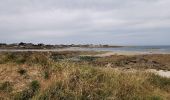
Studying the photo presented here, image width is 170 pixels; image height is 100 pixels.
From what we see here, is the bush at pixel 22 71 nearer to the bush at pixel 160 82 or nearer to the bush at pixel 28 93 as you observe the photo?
the bush at pixel 28 93

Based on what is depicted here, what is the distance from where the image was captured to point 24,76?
39.9 feet

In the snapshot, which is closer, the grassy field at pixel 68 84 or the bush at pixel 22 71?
the grassy field at pixel 68 84

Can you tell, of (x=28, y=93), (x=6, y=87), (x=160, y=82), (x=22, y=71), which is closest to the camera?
(x=28, y=93)

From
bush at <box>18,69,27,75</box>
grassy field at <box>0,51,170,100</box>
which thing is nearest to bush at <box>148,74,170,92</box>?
grassy field at <box>0,51,170,100</box>

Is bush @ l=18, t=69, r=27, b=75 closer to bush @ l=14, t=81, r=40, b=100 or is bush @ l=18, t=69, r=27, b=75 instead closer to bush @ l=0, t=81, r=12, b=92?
bush @ l=0, t=81, r=12, b=92

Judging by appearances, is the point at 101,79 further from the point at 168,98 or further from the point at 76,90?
the point at 168,98

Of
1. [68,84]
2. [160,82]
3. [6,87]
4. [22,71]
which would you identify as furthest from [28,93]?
[160,82]

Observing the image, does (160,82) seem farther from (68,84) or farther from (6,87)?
(6,87)

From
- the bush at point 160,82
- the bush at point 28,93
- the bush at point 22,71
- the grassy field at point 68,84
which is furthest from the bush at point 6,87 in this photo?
the bush at point 160,82

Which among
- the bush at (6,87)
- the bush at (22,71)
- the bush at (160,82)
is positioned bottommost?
the bush at (160,82)

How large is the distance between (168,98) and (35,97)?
154 inches

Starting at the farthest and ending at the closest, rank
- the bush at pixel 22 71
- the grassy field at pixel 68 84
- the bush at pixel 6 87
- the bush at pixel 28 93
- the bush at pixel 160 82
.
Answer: the bush at pixel 160 82 < the bush at pixel 22 71 < the bush at pixel 6 87 < the bush at pixel 28 93 < the grassy field at pixel 68 84

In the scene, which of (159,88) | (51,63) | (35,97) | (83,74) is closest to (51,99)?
(35,97)

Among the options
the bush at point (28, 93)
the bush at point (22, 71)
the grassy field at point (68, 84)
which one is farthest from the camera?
the bush at point (22, 71)
